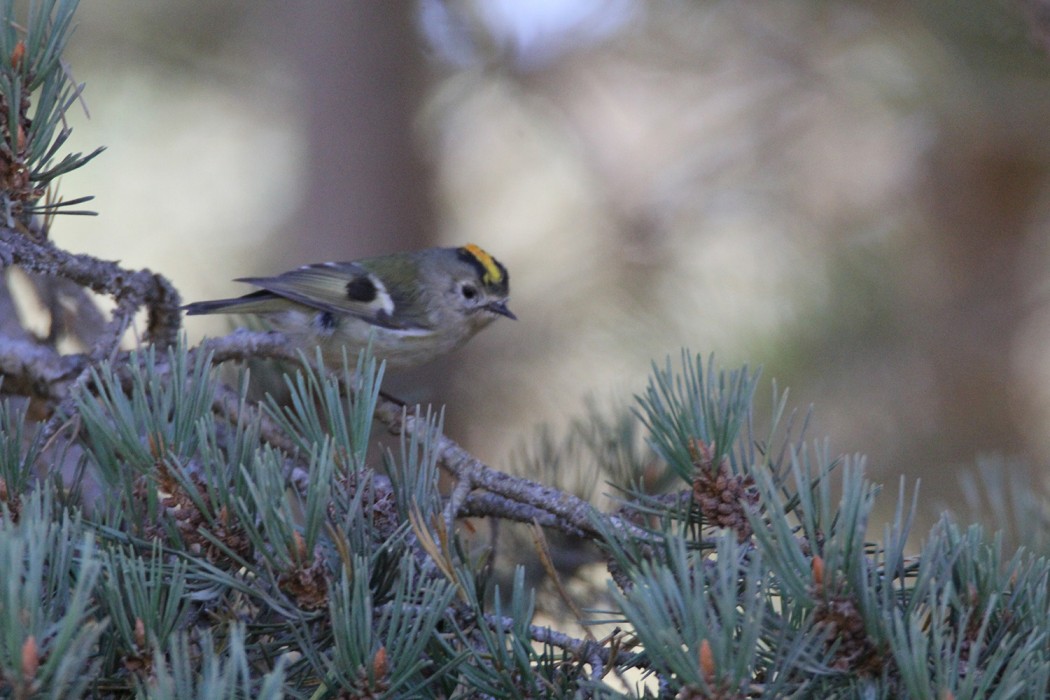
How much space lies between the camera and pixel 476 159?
4.01 m

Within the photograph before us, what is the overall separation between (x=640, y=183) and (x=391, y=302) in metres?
1.31

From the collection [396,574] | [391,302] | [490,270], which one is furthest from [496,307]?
[396,574]

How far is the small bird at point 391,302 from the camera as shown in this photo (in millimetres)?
2369

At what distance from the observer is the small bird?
2369mm

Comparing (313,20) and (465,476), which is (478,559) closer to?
→ (465,476)

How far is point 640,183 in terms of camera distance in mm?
3564

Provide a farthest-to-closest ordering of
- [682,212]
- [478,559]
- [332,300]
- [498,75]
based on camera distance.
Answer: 1. [498,75]
2. [682,212]
3. [332,300]
4. [478,559]

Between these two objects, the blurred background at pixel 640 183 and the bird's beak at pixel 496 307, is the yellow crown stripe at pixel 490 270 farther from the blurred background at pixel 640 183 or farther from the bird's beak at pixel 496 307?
the blurred background at pixel 640 183

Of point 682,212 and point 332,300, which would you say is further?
point 682,212

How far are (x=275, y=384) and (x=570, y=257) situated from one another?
5.78 feet

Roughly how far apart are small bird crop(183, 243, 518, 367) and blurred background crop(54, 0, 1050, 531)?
1.13ft

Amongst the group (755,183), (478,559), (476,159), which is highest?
(476,159)

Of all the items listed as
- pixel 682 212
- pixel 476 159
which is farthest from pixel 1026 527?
pixel 476 159

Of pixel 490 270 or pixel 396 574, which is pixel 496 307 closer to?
pixel 490 270
